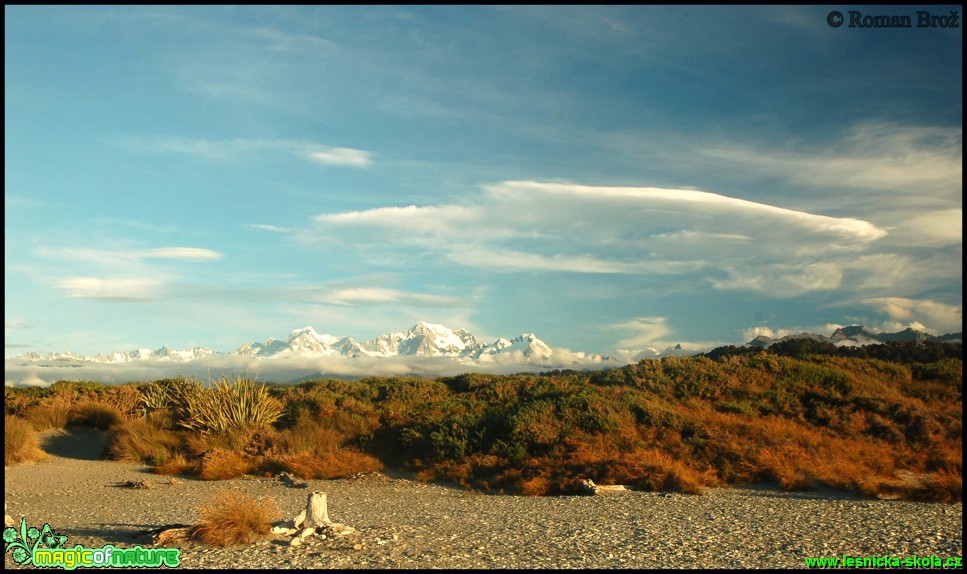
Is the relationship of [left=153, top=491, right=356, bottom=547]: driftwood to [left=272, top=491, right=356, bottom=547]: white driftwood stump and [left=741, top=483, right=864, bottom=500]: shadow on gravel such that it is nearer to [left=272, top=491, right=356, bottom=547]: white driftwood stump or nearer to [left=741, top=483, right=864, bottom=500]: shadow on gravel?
[left=272, top=491, right=356, bottom=547]: white driftwood stump

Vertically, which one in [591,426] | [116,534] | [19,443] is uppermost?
[591,426]

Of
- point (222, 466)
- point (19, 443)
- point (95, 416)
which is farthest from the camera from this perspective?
point (95, 416)

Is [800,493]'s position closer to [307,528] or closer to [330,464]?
[307,528]

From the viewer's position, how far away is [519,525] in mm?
9195

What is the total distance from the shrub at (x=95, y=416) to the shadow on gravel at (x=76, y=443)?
274 millimetres

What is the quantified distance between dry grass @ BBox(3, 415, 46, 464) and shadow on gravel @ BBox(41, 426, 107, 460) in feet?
3.09

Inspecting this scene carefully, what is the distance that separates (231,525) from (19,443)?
487 inches

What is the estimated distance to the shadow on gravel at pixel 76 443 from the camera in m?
18.4

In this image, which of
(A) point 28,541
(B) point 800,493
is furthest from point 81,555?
(B) point 800,493

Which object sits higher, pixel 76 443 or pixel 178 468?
pixel 76 443

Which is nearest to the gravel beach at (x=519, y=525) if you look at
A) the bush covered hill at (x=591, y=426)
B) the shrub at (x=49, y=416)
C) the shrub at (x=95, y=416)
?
the bush covered hill at (x=591, y=426)

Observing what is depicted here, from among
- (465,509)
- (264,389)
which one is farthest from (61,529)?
(264,389)

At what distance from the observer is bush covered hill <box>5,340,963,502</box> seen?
13.1 meters

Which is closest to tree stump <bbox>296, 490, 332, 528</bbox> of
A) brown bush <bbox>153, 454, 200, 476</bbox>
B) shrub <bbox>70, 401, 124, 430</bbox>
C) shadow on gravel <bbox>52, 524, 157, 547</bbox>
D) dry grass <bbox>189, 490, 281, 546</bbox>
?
dry grass <bbox>189, 490, 281, 546</bbox>
